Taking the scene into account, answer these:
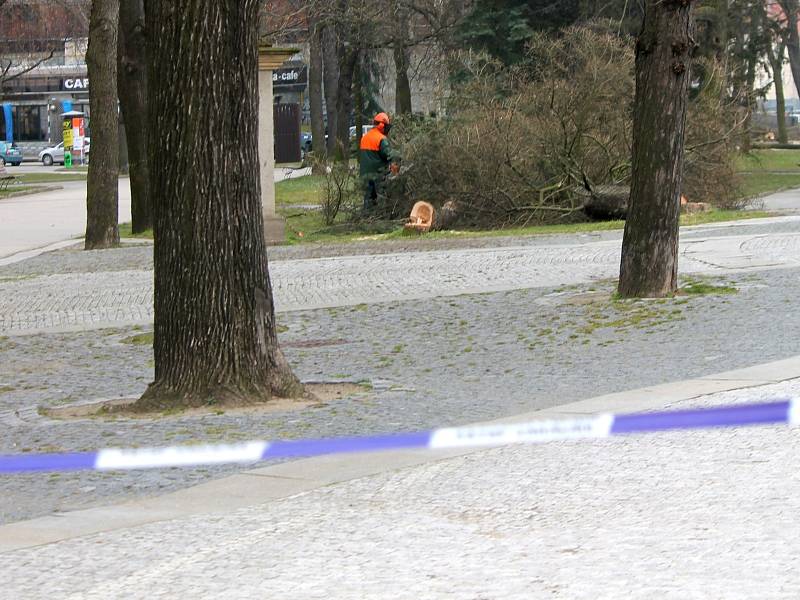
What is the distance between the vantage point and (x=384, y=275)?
15.6 meters

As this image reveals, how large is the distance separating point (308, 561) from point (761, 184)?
105 feet

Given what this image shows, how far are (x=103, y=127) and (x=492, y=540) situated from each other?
55.6ft

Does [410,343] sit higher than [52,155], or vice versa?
[52,155]

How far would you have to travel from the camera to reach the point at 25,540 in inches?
217

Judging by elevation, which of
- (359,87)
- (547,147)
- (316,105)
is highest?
(359,87)

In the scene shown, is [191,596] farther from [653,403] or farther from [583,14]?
[583,14]

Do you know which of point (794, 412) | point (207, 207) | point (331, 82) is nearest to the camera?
point (794, 412)

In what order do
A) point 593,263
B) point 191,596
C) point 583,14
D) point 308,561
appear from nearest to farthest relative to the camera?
point 191,596, point 308,561, point 593,263, point 583,14

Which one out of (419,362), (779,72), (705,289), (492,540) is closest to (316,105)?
(779,72)

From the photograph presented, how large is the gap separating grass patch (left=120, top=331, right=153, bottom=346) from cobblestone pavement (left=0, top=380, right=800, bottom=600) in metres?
5.53

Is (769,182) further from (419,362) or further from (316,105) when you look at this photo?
(419,362)

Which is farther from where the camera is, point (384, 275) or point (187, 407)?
point (384, 275)

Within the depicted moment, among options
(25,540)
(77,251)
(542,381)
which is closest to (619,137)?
(77,251)

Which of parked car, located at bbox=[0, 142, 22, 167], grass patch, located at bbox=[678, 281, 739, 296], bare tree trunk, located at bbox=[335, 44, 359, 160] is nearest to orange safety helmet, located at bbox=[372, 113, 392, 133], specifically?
grass patch, located at bbox=[678, 281, 739, 296]
